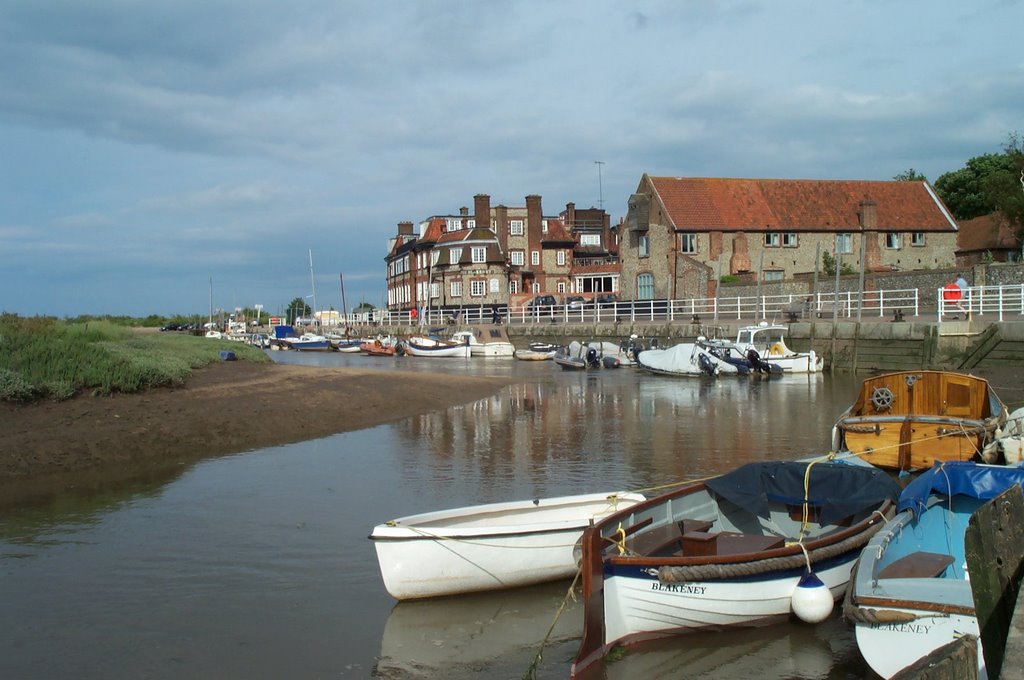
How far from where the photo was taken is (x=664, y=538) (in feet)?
31.2

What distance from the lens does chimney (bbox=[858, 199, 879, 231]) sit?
61.1m

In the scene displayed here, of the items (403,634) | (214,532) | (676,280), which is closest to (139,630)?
(403,634)

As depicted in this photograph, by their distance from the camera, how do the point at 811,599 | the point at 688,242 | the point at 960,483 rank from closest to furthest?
the point at 811,599 < the point at 960,483 < the point at 688,242

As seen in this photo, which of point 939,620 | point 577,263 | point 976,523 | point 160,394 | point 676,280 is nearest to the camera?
point 976,523

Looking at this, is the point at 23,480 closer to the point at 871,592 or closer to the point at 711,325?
the point at 871,592

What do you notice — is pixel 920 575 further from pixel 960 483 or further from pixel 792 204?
pixel 792 204

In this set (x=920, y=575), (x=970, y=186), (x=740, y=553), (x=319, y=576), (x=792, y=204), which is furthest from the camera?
(x=970, y=186)

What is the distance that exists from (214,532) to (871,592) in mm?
8717

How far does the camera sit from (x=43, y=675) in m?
8.05

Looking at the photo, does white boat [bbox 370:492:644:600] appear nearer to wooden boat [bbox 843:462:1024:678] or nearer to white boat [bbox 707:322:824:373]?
wooden boat [bbox 843:462:1024:678]

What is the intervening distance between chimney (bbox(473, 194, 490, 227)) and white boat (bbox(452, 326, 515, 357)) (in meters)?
19.3

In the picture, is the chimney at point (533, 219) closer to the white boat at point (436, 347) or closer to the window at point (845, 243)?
the white boat at point (436, 347)

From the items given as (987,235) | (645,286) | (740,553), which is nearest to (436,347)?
(645,286)

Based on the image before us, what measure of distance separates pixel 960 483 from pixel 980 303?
1086 inches
